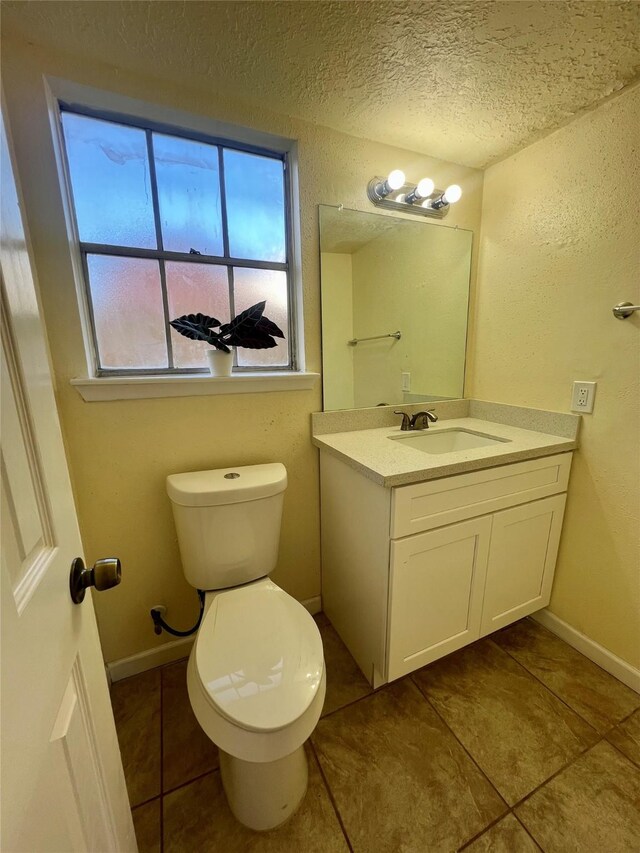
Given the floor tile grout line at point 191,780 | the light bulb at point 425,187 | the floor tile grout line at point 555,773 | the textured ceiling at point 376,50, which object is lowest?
the floor tile grout line at point 191,780

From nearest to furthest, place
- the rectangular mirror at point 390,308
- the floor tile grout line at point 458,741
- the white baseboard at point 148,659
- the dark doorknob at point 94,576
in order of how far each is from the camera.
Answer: the dark doorknob at point 94,576 → the floor tile grout line at point 458,741 → the white baseboard at point 148,659 → the rectangular mirror at point 390,308

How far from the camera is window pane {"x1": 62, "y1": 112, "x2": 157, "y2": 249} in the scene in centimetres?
112

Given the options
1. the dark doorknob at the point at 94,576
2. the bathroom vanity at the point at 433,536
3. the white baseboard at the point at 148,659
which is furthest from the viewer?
the white baseboard at the point at 148,659

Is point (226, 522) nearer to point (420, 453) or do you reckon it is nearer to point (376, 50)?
point (420, 453)

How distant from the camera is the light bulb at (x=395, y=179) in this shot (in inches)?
53.8

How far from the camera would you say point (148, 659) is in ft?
4.55

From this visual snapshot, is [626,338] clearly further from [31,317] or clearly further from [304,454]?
[31,317]

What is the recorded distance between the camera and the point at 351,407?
61.2 inches

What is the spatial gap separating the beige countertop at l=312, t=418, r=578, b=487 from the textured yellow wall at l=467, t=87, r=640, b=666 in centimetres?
18

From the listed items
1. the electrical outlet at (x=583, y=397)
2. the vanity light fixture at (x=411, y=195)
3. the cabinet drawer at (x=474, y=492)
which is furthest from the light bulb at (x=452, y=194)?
the cabinet drawer at (x=474, y=492)

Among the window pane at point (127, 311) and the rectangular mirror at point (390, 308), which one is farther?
the rectangular mirror at point (390, 308)

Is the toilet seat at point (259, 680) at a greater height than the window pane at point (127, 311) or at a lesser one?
lesser

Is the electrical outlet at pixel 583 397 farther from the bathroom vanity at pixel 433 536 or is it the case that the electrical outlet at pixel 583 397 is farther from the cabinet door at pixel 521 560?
the cabinet door at pixel 521 560

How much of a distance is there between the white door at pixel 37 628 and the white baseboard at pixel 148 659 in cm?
84
